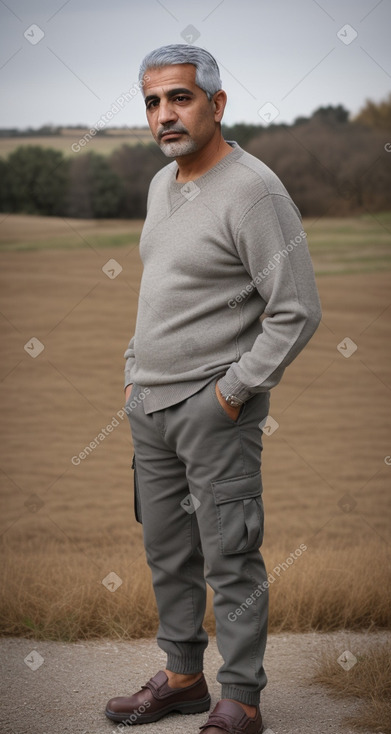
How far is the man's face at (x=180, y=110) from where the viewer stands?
68.5 inches

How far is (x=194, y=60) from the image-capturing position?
1735 mm

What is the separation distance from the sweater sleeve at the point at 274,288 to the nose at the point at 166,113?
0.84 ft

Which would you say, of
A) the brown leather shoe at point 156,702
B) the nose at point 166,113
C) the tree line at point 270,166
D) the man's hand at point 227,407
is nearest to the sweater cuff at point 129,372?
the man's hand at point 227,407

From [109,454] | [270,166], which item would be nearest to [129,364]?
[109,454]

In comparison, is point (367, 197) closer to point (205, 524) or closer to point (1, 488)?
point (1, 488)

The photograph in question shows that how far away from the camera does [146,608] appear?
2557 mm

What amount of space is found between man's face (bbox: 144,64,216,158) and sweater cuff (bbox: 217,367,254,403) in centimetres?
46

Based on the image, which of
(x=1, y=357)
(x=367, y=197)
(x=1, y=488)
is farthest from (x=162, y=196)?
(x=367, y=197)

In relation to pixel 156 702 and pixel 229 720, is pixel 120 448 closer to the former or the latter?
pixel 156 702

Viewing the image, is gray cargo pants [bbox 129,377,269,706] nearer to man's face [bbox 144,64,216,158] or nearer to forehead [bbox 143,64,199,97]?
man's face [bbox 144,64,216,158]

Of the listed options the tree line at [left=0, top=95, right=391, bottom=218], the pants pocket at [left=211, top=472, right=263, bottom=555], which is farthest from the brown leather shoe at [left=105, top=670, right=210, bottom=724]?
the tree line at [left=0, top=95, right=391, bottom=218]

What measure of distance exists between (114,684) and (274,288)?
3.75 feet

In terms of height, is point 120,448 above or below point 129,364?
below

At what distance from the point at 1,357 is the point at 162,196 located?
32.9ft
